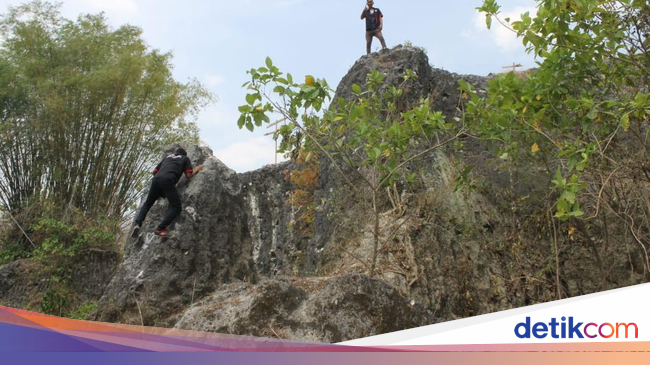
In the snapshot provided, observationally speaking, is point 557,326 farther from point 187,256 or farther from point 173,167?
point 173,167

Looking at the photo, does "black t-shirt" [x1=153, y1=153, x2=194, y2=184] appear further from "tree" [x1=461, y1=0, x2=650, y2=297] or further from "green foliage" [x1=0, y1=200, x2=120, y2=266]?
"green foliage" [x1=0, y1=200, x2=120, y2=266]

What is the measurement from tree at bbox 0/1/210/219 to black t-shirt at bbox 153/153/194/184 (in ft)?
22.6

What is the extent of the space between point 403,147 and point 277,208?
7021mm

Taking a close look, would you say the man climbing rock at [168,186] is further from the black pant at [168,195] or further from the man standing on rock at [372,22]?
the man standing on rock at [372,22]

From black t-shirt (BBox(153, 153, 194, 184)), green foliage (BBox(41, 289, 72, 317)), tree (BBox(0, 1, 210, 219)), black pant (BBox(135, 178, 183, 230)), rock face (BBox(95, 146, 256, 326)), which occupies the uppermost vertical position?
tree (BBox(0, 1, 210, 219))

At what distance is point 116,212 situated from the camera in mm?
13375

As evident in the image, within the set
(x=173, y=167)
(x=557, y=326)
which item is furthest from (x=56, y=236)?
(x=557, y=326)

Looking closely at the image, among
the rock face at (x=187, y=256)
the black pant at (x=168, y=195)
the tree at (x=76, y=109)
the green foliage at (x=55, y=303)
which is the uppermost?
the tree at (x=76, y=109)

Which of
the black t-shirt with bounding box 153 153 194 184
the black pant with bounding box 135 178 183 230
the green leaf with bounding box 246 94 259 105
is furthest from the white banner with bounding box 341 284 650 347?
the black t-shirt with bounding box 153 153 194 184

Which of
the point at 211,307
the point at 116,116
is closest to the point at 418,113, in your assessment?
the point at 211,307

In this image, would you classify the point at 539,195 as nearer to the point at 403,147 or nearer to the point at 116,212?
the point at 403,147

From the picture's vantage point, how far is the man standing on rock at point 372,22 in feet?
32.3

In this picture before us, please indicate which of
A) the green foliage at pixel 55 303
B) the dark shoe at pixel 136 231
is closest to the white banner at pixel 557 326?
the dark shoe at pixel 136 231

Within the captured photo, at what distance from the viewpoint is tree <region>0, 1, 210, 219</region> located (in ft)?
40.8
